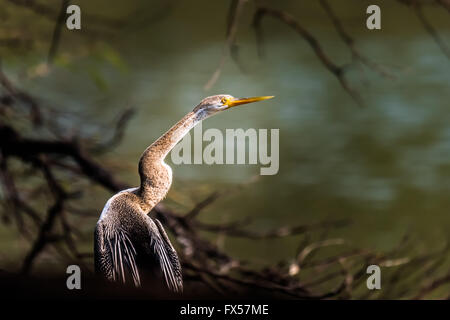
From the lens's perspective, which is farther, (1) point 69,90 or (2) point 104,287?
(1) point 69,90

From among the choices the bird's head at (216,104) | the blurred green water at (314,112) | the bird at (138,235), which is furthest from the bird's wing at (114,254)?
the blurred green water at (314,112)

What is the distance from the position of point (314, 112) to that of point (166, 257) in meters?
2.63

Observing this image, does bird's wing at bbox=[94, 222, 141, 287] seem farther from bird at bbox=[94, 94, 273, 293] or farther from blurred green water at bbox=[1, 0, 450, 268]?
blurred green water at bbox=[1, 0, 450, 268]

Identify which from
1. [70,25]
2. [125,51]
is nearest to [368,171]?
[125,51]

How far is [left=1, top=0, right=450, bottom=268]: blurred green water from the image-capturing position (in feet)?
7.98

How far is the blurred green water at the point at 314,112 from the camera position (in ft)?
7.98

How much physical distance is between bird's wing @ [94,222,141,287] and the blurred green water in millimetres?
1055

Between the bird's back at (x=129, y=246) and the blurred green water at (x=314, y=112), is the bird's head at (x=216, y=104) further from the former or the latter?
the blurred green water at (x=314, y=112)

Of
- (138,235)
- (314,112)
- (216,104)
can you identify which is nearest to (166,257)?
(138,235)

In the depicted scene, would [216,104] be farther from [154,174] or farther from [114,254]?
[114,254]

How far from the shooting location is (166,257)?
1062 mm

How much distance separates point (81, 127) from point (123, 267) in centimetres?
77

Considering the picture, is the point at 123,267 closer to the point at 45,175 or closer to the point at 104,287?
the point at 104,287
